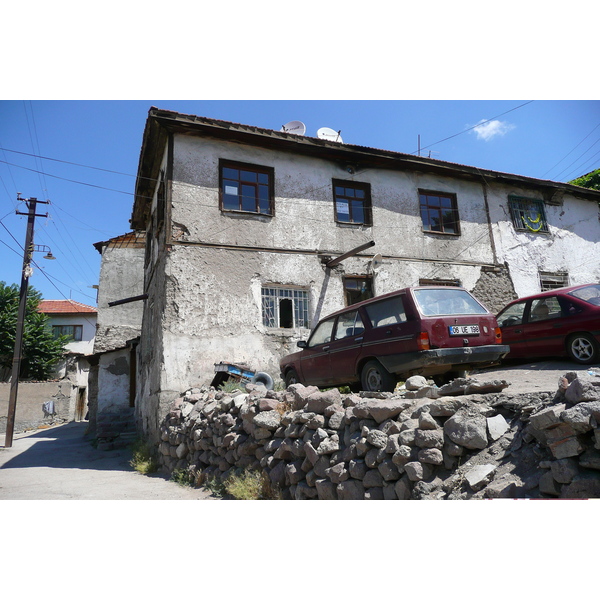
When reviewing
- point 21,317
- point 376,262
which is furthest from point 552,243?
point 21,317

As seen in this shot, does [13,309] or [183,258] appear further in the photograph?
[13,309]

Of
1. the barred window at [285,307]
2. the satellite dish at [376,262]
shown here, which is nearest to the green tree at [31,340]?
the barred window at [285,307]

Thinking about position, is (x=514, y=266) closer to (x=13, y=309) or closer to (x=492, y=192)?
(x=492, y=192)

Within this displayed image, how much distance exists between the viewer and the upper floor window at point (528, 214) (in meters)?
15.1

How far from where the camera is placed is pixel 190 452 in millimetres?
7910

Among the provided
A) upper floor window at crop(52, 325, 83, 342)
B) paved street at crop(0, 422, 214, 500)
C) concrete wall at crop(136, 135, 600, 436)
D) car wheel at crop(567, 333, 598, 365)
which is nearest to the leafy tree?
concrete wall at crop(136, 135, 600, 436)

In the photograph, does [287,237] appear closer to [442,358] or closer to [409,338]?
[409,338]

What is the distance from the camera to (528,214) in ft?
50.4

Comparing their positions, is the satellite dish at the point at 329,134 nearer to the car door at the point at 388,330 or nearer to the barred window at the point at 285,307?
the barred window at the point at 285,307

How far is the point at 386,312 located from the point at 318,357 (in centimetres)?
167

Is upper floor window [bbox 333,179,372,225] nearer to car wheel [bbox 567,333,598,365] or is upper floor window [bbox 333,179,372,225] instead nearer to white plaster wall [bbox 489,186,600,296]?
white plaster wall [bbox 489,186,600,296]

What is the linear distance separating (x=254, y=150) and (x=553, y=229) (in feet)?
35.0

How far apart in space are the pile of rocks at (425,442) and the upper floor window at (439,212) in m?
9.39

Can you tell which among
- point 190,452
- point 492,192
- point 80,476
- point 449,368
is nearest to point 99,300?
point 80,476
